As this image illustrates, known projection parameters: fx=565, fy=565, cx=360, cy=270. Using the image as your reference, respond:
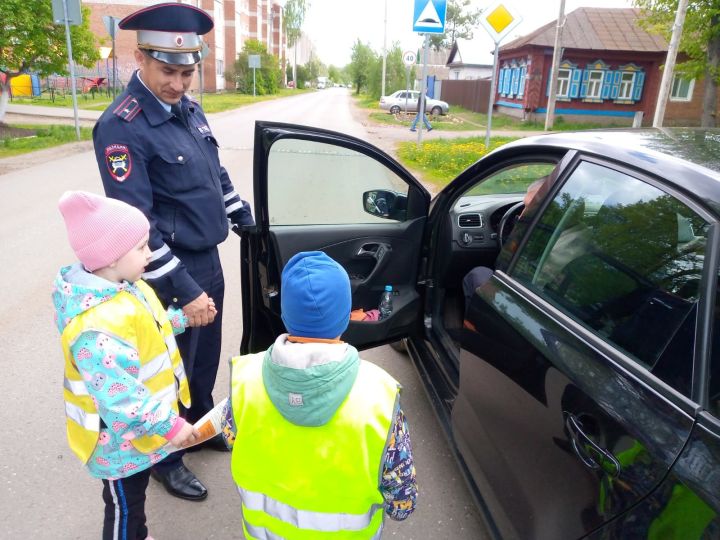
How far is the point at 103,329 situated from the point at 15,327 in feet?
10.1

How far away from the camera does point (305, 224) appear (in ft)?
10.0

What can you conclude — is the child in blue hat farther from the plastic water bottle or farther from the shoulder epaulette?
the plastic water bottle

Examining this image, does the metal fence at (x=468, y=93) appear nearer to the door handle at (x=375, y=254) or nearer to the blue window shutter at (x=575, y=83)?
the blue window shutter at (x=575, y=83)

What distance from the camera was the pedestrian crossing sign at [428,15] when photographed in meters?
9.47

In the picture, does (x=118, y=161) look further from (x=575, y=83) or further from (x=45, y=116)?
(x=575, y=83)

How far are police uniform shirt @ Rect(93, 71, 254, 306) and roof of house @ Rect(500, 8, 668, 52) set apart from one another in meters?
27.0

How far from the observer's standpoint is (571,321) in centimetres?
181

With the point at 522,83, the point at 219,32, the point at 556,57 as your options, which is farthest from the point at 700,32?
the point at 219,32

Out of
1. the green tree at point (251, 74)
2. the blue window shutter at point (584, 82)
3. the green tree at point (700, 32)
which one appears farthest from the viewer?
the green tree at point (251, 74)

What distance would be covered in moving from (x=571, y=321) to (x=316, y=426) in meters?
0.91

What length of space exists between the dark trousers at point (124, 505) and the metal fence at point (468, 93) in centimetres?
3358

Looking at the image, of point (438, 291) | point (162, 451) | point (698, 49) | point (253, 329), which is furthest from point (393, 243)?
point (698, 49)

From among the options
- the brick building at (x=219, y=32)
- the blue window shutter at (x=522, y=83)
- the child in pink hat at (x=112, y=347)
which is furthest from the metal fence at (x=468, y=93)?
the child in pink hat at (x=112, y=347)

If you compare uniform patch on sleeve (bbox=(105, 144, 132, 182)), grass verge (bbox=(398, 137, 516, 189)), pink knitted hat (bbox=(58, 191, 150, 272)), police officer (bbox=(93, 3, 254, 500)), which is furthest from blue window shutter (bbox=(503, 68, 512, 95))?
pink knitted hat (bbox=(58, 191, 150, 272))
